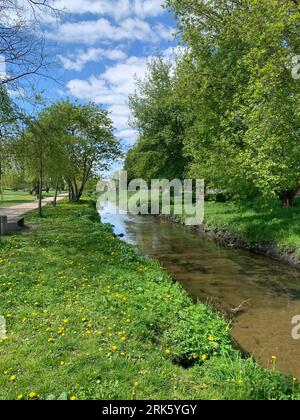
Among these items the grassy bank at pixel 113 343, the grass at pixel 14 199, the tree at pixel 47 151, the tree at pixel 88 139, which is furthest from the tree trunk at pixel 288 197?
the grass at pixel 14 199

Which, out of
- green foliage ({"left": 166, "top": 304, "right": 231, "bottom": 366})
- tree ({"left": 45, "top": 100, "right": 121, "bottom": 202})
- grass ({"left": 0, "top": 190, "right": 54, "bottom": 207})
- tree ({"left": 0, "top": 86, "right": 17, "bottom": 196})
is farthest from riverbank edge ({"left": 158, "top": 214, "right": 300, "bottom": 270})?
grass ({"left": 0, "top": 190, "right": 54, "bottom": 207})

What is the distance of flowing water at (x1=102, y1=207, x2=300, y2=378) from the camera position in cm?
534

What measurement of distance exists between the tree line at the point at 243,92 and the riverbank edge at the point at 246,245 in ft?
6.52

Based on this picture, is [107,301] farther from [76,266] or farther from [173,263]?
[173,263]

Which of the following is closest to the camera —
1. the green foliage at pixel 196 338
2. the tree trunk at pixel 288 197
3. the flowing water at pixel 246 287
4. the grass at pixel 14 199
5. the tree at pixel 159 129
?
the green foliage at pixel 196 338

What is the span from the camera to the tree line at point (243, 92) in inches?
400

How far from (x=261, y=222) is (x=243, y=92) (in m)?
5.66

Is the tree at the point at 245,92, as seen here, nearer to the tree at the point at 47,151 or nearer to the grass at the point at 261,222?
the grass at the point at 261,222

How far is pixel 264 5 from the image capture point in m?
10.1

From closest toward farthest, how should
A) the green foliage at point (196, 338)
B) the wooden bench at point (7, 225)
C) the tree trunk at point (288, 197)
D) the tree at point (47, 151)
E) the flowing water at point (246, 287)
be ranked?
the green foliage at point (196, 338), the flowing water at point (246, 287), the wooden bench at point (7, 225), the tree at point (47, 151), the tree trunk at point (288, 197)

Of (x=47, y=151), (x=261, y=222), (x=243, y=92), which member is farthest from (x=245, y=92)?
(x=47, y=151)

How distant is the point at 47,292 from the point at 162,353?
2676 millimetres

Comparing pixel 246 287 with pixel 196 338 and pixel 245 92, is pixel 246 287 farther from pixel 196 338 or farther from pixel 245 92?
pixel 245 92

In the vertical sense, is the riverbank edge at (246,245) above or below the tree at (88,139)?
below
